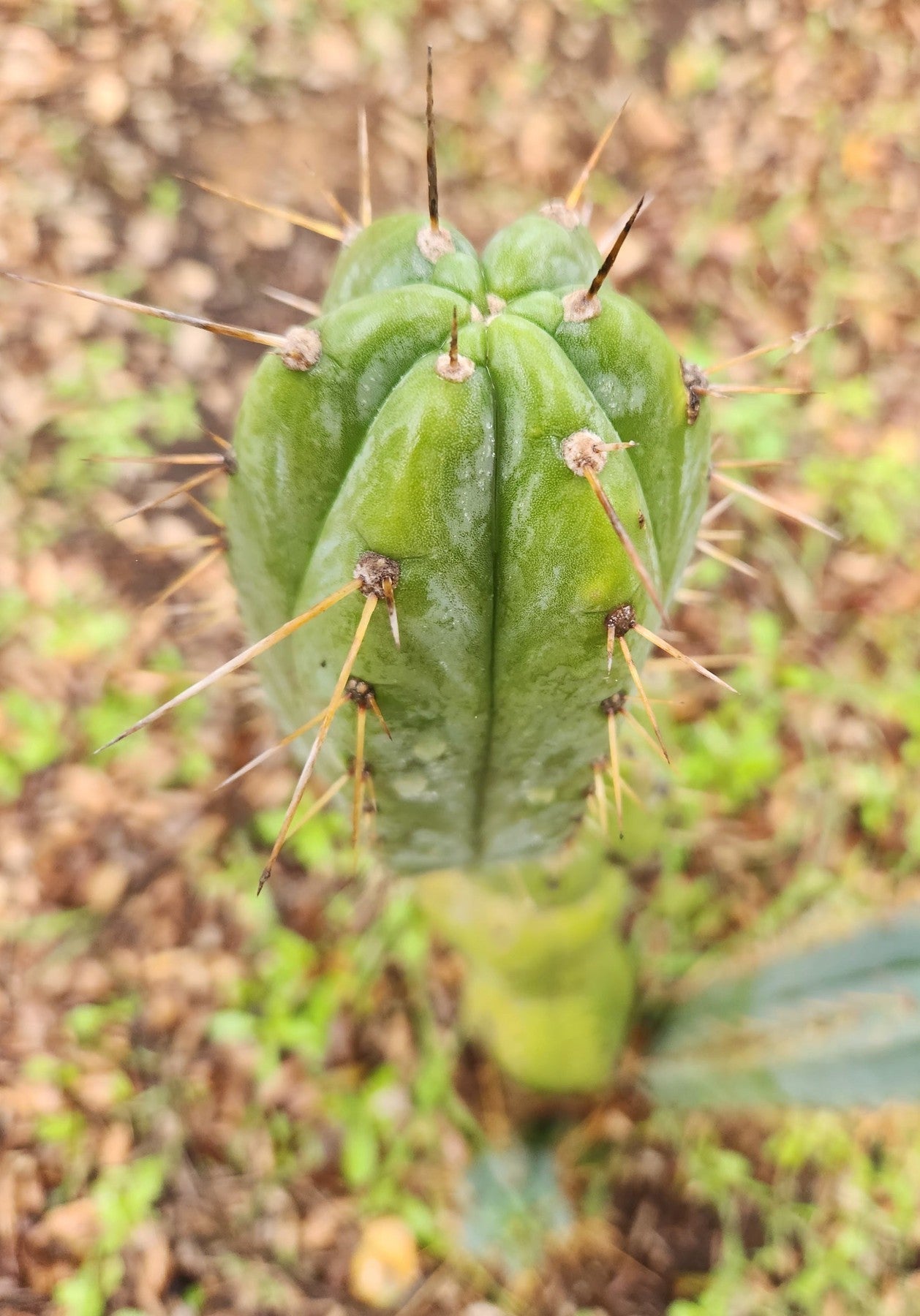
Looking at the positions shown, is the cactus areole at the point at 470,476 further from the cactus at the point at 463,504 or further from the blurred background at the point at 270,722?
the blurred background at the point at 270,722

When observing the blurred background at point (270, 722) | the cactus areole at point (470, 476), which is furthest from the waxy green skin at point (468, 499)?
the blurred background at point (270, 722)

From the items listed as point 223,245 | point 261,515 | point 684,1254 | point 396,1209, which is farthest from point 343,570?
point 223,245

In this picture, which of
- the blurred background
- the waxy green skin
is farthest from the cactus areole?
the blurred background

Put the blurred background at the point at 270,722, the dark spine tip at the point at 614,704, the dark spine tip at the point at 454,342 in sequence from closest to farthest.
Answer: the dark spine tip at the point at 454,342, the dark spine tip at the point at 614,704, the blurred background at the point at 270,722

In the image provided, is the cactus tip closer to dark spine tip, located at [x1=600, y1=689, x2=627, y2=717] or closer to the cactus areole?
the cactus areole

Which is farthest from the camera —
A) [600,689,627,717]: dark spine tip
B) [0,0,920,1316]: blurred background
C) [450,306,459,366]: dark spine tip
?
[0,0,920,1316]: blurred background

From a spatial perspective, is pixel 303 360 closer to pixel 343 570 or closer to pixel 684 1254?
pixel 343 570

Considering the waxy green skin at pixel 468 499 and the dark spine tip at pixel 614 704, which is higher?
the waxy green skin at pixel 468 499
